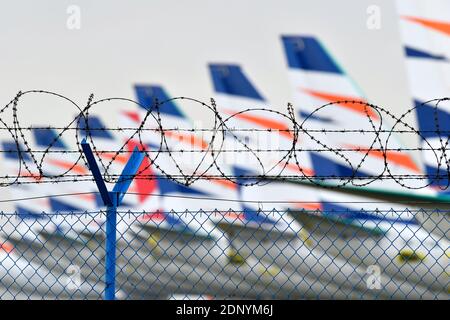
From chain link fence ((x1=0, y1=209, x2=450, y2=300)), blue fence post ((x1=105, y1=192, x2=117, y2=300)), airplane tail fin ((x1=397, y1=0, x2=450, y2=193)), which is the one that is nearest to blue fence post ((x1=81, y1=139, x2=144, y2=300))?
blue fence post ((x1=105, y1=192, x2=117, y2=300))

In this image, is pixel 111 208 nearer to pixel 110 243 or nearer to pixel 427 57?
pixel 110 243

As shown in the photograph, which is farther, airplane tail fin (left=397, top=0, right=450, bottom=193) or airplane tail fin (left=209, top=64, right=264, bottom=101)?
airplane tail fin (left=209, top=64, right=264, bottom=101)

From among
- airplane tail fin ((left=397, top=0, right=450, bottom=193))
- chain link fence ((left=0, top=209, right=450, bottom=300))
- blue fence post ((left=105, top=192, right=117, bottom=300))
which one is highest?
airplane tail fin ((left=397, top=0, right=450, bottom=193))

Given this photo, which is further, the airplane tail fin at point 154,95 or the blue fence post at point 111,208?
the airplane tail fin at point 154,95

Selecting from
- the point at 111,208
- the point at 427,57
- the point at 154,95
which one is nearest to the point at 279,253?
the point at 427,57

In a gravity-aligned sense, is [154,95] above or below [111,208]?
above

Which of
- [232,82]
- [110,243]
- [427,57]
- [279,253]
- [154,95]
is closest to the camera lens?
[110,243]

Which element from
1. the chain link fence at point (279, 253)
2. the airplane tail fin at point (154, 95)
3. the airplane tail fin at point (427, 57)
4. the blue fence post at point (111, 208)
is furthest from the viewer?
the airplane tail fin at point (154, 95)

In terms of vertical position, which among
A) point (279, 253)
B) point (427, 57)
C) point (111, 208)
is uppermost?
point (427, 57)

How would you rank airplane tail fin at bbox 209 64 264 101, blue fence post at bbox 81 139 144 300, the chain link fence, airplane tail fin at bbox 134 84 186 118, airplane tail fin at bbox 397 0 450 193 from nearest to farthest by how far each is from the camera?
blue fence post at bbox 81 139 144 300 → the chain link fence → airplane tail fin at bbox 397 0 450 193 → airplane tail fin at bbox 209 64 264 101 → airplane tail fin at bbox 134 84 186 118

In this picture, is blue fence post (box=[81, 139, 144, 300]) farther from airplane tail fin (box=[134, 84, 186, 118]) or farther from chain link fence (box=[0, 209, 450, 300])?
airplane tail fin (box=[134, 84, 186, 118])

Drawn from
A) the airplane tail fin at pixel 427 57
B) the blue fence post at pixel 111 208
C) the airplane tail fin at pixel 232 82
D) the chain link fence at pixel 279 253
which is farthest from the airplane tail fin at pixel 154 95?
the blue fence post at pixel 111 208

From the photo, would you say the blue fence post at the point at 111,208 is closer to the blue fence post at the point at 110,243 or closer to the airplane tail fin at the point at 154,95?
the blue fence post at the point at 110,243
